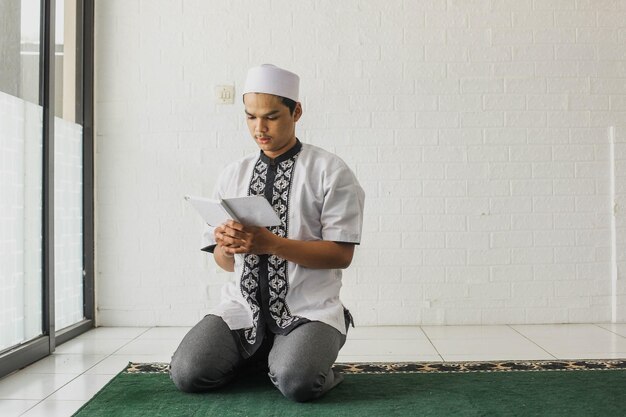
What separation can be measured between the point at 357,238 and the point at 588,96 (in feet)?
7.06

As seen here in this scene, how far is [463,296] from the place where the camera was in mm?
3545

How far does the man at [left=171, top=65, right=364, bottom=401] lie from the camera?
2084mm

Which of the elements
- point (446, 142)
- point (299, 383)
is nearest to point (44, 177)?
point (299, 383)

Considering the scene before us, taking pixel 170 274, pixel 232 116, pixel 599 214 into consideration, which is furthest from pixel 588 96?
pixel 170 274

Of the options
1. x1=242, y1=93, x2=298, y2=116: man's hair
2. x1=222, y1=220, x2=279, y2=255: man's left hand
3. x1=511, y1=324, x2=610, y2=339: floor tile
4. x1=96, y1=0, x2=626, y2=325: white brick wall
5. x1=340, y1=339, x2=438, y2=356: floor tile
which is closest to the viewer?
x1=222, y1=220, x2=279, y2=255: man's left hand

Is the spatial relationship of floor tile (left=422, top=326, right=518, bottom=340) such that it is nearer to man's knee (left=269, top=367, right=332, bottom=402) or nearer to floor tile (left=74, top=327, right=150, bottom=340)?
man's knee (left=269, top=367, right=332, bottom=402)

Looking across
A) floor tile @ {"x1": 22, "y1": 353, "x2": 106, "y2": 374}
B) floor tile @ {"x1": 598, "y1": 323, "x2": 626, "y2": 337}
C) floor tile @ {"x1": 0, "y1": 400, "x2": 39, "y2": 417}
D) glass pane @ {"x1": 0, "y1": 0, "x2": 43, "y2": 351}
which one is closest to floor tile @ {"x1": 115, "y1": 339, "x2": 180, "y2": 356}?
floor tile @ {"x1": 22, "y1": 353, "x2": 106, "y2": 374}

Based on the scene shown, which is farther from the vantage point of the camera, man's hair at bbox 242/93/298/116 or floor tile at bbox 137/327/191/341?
→ floor tile at bbox 137/327/191/341

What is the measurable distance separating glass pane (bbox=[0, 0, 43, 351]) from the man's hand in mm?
1155

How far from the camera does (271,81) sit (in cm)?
217

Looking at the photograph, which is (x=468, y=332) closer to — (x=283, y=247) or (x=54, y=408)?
(x=283, y=247)

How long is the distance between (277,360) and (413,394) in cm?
49

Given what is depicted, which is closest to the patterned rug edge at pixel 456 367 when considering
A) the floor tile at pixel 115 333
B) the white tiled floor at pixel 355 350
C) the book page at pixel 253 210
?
the white tiled floor at pixel 355 350

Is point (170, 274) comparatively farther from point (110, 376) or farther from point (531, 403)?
point (531, 403)
